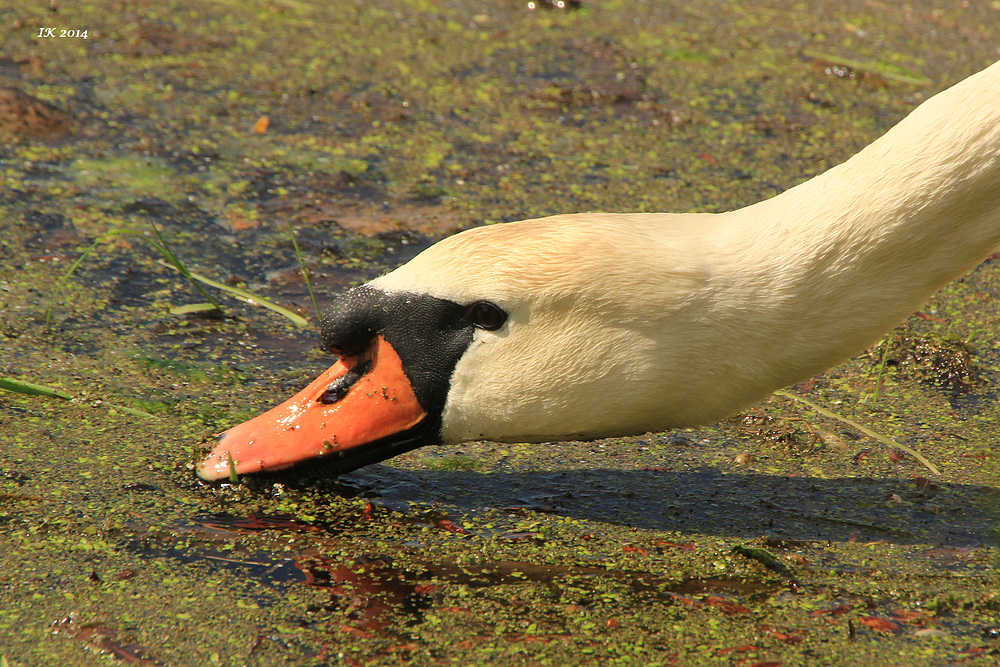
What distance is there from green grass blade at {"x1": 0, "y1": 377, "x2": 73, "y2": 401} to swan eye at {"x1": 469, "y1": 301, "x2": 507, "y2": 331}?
60.9 inches

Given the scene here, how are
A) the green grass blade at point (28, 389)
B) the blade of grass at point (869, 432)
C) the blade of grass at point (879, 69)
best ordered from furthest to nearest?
1. the blade of grass at point (879, 69)
2. the blade of grass at point (869, 432)
3. the green grass blade at point (28, 389)

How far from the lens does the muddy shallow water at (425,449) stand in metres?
2.78

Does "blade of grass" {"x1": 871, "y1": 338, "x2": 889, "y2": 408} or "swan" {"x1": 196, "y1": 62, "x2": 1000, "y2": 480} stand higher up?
"swan" {"x1": 196, "y1": 62, "x2": 1000, "y2": 480}

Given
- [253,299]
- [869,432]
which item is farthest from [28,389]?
[869,432]

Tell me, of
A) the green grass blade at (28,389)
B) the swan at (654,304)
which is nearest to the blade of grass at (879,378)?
the swan at (654,304)

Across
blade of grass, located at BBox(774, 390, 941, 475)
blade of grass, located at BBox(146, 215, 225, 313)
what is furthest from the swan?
blade of grass, located at BBox(146, 215, 225, 313)

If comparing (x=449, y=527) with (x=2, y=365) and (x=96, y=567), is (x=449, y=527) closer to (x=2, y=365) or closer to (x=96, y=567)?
(x=96, y=567)

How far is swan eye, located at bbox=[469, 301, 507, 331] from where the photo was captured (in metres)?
2.86

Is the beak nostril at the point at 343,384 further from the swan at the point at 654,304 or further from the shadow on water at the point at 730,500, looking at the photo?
the shadow on water at the point at 730,500

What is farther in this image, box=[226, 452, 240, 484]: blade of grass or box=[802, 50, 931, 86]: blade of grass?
box=[802, 50, 931, 86]: blade of grass

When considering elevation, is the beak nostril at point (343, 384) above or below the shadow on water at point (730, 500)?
above

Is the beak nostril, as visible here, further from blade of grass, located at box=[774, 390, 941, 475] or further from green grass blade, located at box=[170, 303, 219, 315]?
blade of grass, located at box=[774, 390, 941, 475]

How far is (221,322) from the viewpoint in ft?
14.2

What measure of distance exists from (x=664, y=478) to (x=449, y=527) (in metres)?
0.79
